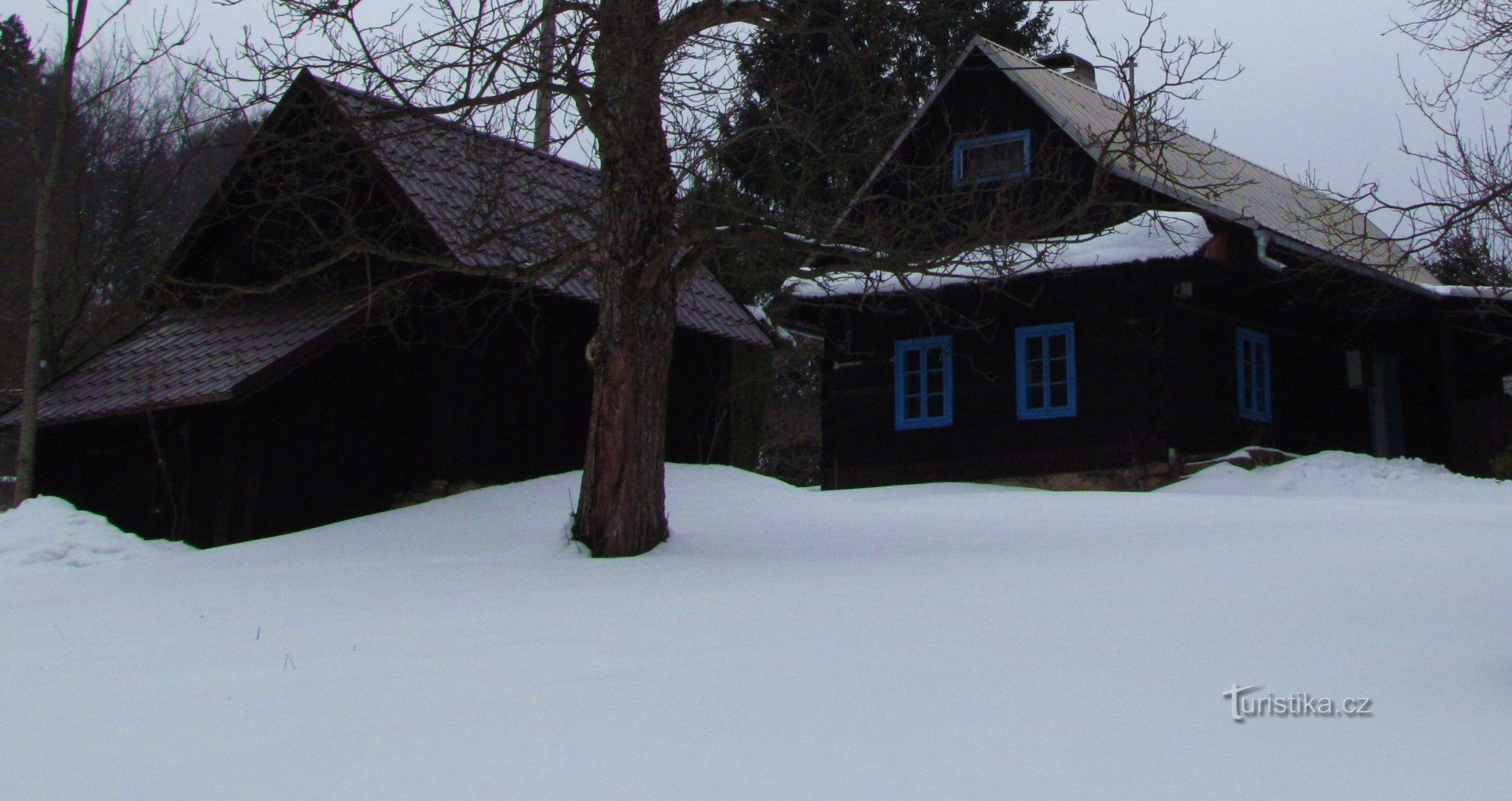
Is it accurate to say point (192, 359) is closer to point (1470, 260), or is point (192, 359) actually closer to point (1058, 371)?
point (1058, 371)

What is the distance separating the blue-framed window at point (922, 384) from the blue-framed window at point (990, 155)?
6.74 feet

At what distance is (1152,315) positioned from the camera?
48.3 ft

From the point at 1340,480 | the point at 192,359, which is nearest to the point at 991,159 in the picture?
the point at 1340,480

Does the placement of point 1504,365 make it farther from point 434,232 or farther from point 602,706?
point 602,706

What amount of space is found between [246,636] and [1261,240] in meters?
11.1

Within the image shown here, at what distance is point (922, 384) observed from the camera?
16.4m

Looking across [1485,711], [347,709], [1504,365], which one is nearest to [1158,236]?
[1504,365]

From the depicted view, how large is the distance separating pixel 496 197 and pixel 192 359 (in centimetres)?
626

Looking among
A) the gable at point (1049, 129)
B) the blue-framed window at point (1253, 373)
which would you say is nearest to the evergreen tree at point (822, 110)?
the gable at point (1049, 129)

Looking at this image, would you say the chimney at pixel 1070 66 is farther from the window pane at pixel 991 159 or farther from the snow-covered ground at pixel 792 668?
the snow-covered ground at pixel 792 668

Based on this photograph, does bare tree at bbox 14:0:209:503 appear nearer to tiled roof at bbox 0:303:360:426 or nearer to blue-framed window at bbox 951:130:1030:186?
tiled roof at bbox 0:303:360:426

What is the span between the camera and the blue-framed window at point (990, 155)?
16031mm

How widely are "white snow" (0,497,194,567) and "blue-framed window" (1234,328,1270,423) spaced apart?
11.5m

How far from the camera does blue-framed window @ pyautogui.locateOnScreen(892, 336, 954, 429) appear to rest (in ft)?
52.9
